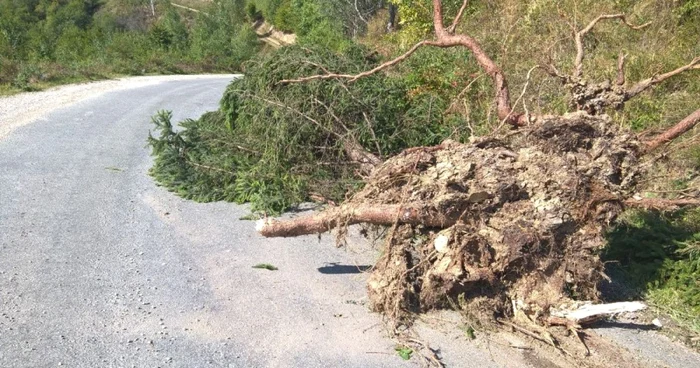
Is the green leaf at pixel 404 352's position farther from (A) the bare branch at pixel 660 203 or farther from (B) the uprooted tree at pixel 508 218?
(A) the bare branch at pixel 660 203

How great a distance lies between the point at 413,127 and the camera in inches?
290

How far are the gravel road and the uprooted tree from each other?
1.32 ft

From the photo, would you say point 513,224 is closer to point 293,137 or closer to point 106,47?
point 293,137

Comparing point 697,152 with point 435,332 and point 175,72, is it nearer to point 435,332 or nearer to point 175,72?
point 435,332

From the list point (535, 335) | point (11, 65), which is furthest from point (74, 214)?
point (11, 65)

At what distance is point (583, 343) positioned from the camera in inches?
176

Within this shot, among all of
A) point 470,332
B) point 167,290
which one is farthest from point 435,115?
point 167,290

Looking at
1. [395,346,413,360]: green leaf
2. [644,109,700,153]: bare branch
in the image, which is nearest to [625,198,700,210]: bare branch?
[644,109,700,153]: bare branch

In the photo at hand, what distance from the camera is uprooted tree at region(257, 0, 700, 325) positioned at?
15.4ft

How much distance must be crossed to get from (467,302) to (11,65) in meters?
15.4

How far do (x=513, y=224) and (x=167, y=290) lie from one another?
2.98 m

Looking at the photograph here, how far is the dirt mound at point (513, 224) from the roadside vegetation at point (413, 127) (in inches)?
11.1

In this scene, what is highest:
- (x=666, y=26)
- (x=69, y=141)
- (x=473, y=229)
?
(x=666, y=26)

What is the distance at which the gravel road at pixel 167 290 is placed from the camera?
4.04m
